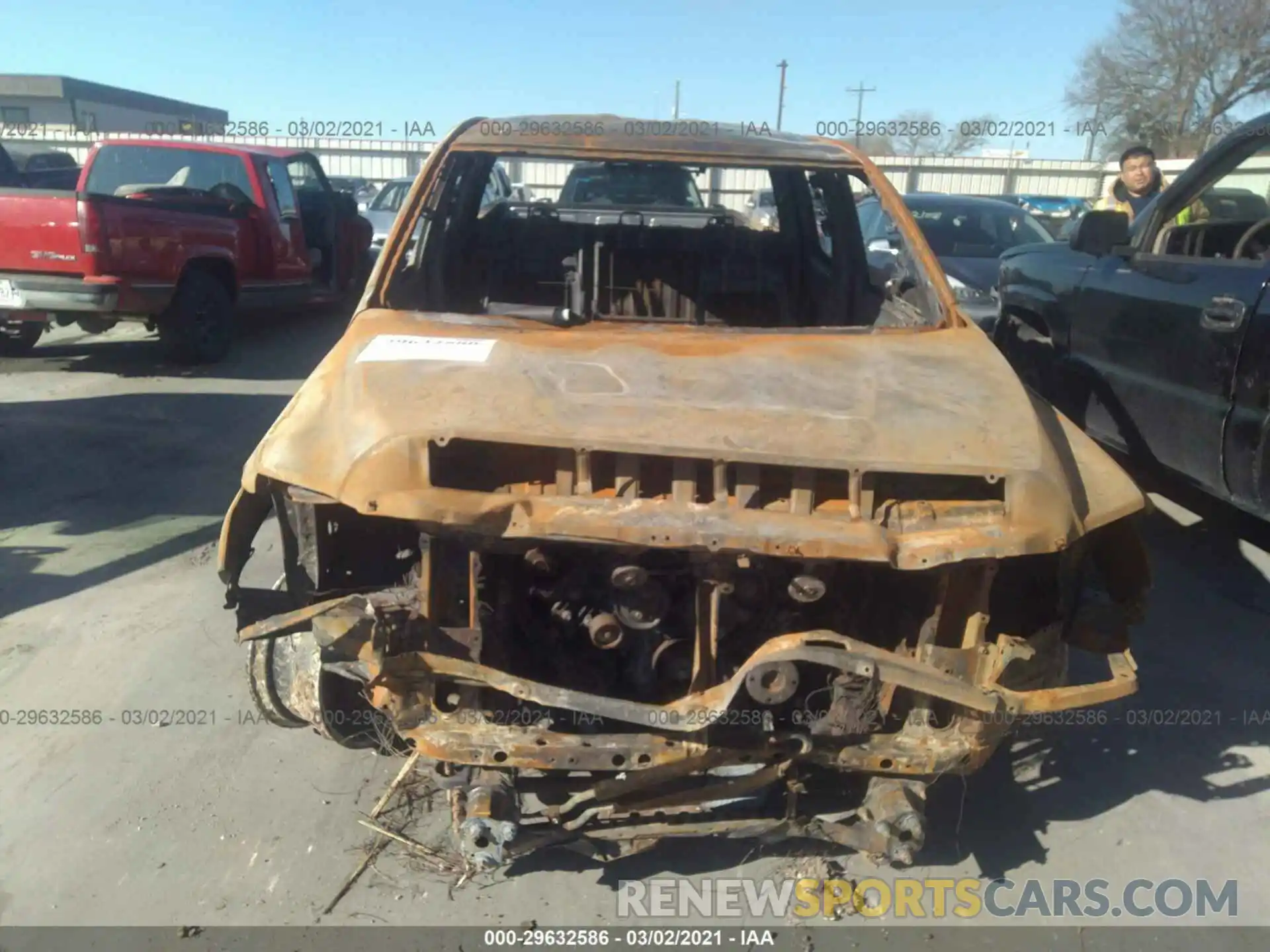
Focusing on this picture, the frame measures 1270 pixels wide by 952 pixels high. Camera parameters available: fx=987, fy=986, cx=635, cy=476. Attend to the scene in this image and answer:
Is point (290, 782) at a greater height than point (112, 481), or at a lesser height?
lesser

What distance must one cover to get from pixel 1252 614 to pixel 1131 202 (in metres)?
3.76

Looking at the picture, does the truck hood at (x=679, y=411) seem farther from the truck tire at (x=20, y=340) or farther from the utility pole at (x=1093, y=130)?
the utility pole at (x=1093, y=130)

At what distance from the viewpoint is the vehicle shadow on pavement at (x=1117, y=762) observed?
8.93 feet

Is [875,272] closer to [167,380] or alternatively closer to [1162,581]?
[1162,581]

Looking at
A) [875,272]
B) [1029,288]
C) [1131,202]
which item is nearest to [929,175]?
[1131,202]

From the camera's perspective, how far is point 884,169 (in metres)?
21.1

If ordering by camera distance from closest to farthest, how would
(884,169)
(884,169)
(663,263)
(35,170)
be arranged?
(663,263)
(35,170)
(884,169)
(884,169)

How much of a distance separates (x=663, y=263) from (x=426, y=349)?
1.65 metres

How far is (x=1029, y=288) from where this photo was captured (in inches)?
207

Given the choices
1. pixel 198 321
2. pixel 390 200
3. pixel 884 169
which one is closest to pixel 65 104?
pixel 390 200

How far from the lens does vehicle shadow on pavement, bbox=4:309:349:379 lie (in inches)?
308

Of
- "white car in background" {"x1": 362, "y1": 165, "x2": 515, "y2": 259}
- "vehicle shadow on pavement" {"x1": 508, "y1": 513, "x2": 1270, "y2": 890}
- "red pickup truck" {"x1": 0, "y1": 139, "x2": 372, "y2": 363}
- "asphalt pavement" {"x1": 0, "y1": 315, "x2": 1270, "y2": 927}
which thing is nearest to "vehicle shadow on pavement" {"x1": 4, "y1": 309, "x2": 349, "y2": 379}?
"red pickup truck" {"x1": 0, "y1": 139, "x2": 372, "y2": 363}

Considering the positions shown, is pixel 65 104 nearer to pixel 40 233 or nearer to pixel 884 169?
pixel 884 169

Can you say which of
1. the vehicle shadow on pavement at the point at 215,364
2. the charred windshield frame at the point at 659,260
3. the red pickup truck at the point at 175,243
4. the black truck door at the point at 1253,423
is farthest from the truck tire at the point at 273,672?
the vehicle shadow on pavement at the point at 215,364
